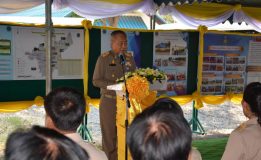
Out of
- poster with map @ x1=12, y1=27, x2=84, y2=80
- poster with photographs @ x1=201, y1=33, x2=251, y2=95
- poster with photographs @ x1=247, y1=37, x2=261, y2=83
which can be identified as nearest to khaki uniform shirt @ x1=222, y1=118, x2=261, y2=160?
poster with map @ x1=12, y1=27, x2=84, y2=80

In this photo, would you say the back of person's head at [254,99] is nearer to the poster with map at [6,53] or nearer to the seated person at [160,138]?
the seated person at [160,138]

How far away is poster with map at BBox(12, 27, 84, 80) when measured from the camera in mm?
4719

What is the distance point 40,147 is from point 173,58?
5.05m

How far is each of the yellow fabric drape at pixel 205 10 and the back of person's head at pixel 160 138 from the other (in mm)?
4678

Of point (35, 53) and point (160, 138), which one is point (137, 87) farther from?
point (160, 138)

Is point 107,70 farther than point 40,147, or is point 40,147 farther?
point 107,70

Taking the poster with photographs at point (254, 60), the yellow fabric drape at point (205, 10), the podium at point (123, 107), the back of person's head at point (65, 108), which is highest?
the yellow fabric drape at point (205, 10)

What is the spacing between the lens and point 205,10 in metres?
6.05

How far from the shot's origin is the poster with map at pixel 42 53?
4.72 metres

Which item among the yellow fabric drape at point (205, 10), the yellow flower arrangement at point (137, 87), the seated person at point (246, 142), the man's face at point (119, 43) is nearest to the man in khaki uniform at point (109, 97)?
the man's face at point (119, 43)

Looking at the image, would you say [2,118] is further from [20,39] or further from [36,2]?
[36,2]

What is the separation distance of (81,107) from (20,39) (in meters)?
2.83

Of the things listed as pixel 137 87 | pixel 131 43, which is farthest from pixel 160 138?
pixel 131 43

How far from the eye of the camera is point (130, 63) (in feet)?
15.1
